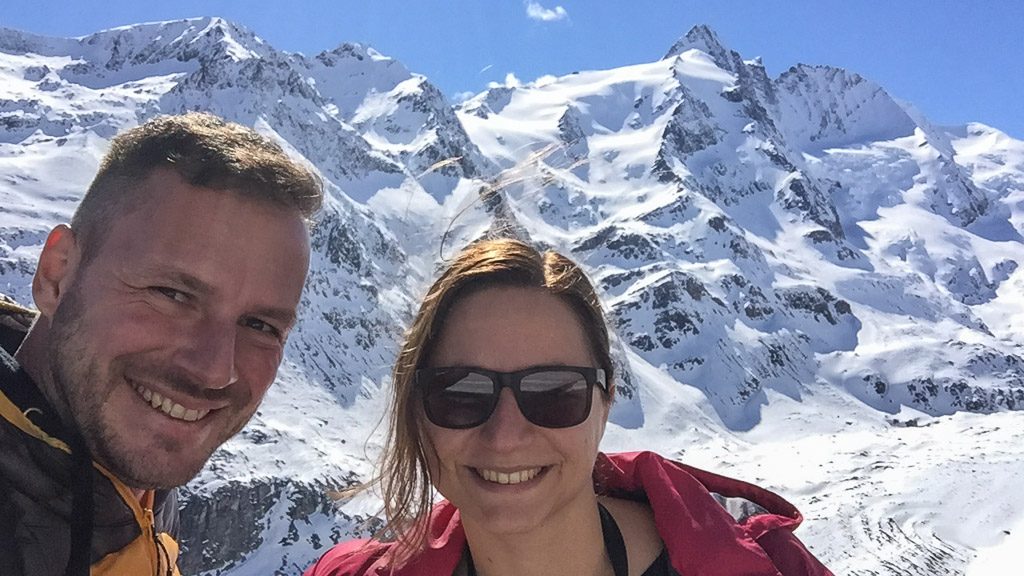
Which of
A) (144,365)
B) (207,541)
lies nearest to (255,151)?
(144,365)

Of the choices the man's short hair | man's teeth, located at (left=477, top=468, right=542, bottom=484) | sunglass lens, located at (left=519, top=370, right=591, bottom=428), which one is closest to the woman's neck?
man's teeth, located at (left=477, top=468, right=542, bottom=484)

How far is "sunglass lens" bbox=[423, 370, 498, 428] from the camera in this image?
11.4 feet

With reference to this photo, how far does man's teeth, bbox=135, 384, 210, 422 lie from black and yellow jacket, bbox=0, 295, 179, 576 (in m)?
0.32

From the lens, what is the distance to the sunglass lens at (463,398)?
3.48m

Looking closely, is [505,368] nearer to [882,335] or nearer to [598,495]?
[598,495]

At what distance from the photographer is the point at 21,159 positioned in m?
146

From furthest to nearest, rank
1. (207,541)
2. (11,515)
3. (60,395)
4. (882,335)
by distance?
1. (882,335)
2. (207,541)
3. (60,395)
4. (11,515)

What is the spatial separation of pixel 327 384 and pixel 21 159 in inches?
3036

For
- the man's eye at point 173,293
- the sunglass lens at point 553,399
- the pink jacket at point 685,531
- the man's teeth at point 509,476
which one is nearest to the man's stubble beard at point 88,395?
the man's eye at point 173,293

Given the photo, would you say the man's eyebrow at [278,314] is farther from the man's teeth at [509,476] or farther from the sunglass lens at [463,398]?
the man's teeth at [509,476]

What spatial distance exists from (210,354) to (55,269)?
2.52 ft

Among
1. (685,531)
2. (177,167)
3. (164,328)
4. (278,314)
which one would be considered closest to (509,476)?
(685,531)

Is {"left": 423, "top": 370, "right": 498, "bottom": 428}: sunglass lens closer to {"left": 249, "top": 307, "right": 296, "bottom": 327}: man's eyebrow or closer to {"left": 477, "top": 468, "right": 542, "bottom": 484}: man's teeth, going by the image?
{"left": 477, "top": 468, "right": 542, "bottom": 484}: man's teeth

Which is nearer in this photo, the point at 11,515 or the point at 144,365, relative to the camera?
the point at 11,515
